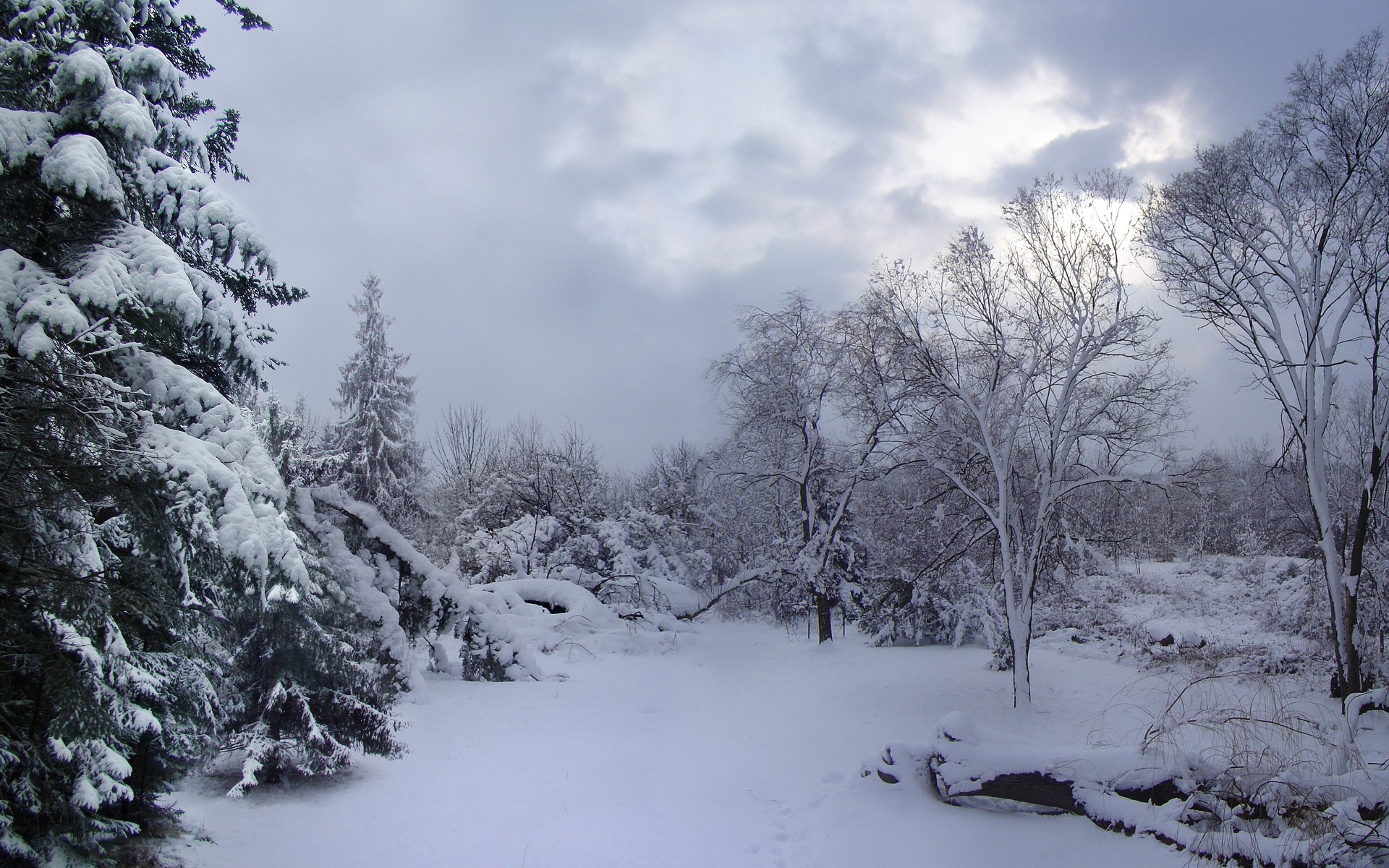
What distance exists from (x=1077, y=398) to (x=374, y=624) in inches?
404

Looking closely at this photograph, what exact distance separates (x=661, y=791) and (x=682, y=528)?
13.0 metres

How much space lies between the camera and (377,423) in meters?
23.0

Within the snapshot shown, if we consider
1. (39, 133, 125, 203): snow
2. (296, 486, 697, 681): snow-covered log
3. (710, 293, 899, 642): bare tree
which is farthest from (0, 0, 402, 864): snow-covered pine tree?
(710, 293, 899, 642): bare tree

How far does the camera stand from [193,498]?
368 centimetres

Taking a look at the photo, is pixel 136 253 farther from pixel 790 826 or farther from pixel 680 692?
pixel 680 692

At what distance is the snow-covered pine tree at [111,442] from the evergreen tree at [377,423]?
724 inches

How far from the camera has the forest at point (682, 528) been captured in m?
3.49

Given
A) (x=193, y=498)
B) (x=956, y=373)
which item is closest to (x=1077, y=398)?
(x=956, y=373)

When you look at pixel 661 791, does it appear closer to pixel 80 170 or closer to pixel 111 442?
pixel 111 442

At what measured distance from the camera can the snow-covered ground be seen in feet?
16.8

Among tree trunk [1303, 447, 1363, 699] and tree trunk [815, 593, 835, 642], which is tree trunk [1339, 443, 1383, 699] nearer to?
tree trunk [1303, 447, 1363, 699]

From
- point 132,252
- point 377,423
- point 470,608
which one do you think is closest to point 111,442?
point 132,252

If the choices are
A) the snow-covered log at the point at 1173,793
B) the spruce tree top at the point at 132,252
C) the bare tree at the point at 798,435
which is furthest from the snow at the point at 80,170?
the bare tree at the point at 798,435

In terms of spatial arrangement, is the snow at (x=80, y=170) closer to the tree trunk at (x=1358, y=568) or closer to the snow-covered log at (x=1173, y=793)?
the snow-covered log at (x=1173, y=793)
